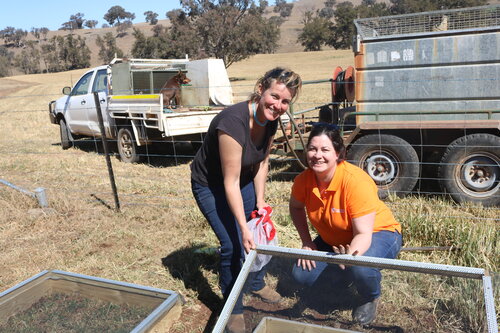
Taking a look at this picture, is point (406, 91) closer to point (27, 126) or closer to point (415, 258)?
point (415, 258)

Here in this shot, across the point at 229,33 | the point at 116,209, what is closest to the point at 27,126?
the point at 116,209

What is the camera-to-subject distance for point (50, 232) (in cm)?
495

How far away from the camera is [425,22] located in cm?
581

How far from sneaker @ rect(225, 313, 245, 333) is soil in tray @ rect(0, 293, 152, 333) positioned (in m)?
0.85

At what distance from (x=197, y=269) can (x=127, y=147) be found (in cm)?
519

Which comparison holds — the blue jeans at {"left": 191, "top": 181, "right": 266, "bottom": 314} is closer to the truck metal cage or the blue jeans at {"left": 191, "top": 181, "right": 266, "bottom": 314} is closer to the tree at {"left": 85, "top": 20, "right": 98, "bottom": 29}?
the truck metal cage

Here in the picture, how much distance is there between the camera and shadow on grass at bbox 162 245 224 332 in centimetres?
348

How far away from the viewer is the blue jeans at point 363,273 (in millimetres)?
2340

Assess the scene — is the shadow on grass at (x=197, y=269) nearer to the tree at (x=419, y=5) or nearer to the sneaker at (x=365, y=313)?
the sneaker at (x=365, y=313)

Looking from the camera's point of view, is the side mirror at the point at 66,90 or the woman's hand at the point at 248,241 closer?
the woman's hand at the point at 248,241

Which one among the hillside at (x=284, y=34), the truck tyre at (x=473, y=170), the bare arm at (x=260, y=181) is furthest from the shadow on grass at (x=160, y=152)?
the hillside at (x=284, y=34)

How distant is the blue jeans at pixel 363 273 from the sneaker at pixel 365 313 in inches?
1.8

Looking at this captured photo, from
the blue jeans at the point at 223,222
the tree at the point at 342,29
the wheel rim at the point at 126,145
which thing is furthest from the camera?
the tree at the point at 342,29

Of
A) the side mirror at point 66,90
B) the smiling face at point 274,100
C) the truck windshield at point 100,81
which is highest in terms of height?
the truck windshield at point 100,81
